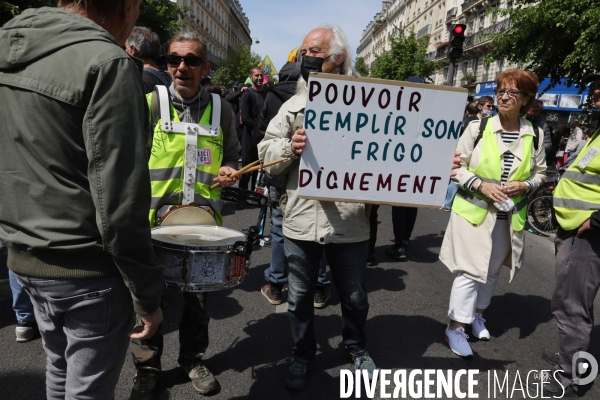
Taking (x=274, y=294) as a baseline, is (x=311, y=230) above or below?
above

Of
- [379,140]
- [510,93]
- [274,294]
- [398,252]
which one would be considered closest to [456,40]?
[398,252]

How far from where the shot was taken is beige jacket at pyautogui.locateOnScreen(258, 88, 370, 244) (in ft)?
7.85

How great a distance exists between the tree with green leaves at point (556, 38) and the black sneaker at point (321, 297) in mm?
6621

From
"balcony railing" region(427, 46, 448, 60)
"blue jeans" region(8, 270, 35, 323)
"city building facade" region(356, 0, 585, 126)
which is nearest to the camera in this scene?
"blue jeans" region(8, 270, 35, 323)

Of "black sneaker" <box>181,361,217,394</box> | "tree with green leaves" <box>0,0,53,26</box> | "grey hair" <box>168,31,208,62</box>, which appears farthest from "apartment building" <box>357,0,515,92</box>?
"black sneaker" <box>181,361,217,394</box>

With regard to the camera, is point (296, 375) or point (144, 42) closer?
point (296, 375)

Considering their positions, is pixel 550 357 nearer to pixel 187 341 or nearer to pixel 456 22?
pixel 187 341

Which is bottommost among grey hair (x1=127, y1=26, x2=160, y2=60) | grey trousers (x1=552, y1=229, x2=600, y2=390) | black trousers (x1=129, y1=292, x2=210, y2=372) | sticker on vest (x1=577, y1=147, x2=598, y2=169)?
black trousers (x1=129, y1=292, x2=210, y2=372)

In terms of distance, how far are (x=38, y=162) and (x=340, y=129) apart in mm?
1321

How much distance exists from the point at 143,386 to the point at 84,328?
1178 millimetres

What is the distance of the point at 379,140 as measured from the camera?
2.19 meters

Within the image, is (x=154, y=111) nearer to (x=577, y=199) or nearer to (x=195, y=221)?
(x=195, y=221)

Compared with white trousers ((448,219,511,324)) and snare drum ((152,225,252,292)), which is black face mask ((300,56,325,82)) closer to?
snare drum ((152,225,252,292))

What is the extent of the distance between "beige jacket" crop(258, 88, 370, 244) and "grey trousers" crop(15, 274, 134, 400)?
1133mm
